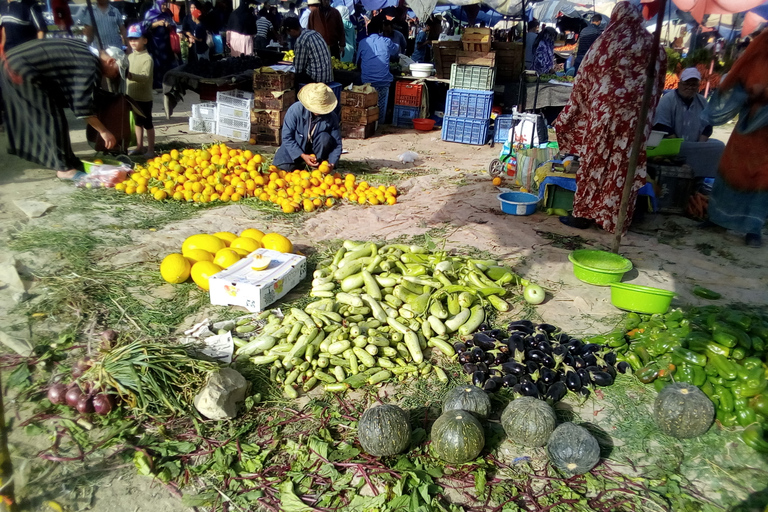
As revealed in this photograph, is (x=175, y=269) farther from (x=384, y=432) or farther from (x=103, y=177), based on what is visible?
A: (x=103, y=177)

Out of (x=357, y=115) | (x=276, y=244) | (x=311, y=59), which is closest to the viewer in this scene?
(x=276, y=244)

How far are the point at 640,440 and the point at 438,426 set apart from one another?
56.2 inches

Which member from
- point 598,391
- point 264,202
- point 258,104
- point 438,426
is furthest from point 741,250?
point 258,104

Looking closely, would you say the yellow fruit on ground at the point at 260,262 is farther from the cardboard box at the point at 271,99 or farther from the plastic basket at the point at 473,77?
the plastic basket at the point at 473,77

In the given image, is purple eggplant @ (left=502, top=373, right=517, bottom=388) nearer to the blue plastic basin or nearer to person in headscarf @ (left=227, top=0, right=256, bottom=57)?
the blue plastic basin

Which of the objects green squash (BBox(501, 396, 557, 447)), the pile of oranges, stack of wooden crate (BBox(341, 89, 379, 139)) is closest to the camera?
green squash (BBox(501, 396, 557, 447))

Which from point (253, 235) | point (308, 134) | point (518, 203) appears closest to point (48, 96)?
point (308, 134)

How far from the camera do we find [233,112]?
10.9m

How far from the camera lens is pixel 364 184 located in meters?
7.74

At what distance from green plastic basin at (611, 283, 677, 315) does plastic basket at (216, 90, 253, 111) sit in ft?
28.2

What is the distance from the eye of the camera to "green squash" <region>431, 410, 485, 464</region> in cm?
299

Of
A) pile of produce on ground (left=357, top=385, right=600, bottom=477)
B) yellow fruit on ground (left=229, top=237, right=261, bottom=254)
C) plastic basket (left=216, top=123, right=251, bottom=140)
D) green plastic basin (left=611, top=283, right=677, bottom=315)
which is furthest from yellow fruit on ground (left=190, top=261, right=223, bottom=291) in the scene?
plastic basket (left=216, top=123, right=251, bottom=140)

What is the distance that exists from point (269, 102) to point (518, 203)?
5790mm

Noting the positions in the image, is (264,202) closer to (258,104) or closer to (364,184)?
(364,184)
